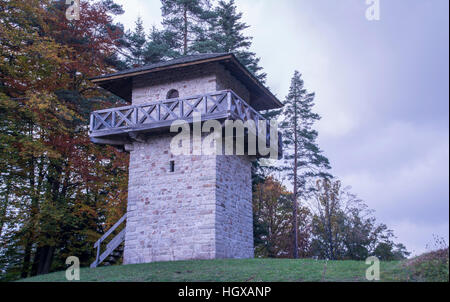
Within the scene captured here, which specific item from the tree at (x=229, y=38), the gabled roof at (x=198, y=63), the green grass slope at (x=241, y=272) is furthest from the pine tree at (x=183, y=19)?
the green grass slope at (x=241, y=272)

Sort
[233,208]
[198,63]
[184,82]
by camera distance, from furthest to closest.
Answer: [184,82], [233,208], [198,63]

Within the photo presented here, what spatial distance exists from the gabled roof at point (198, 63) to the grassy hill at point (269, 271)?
7063mm

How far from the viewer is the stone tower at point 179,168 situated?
15703 mm

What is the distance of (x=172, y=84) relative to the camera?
17.8 meters

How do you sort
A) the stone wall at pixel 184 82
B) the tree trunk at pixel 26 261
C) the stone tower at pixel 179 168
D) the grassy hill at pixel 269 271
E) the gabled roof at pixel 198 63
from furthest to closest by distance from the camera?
the tree trunk at pixel 26 261, the stone wall at pixel 184 82, the gabled roof at pixel 198 63, the stone tower at pixel 179 168, the grassy hill at pixel 269 271

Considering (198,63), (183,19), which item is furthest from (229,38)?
(198,63)

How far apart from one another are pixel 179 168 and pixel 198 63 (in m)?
3.89

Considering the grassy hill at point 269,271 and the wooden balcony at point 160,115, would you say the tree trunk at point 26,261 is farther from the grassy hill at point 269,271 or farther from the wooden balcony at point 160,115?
the wooden balcony at point 160,115

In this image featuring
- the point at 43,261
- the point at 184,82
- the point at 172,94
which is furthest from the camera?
the point at 43,261

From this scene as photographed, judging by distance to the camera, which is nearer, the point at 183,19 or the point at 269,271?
the point at 269,271

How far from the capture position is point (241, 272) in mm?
11805

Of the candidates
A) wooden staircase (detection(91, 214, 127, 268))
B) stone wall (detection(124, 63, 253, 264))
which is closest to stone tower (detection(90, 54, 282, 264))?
stone wall (detection(124, 63, 253, 264))

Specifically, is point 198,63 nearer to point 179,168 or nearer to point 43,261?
point 179,168
